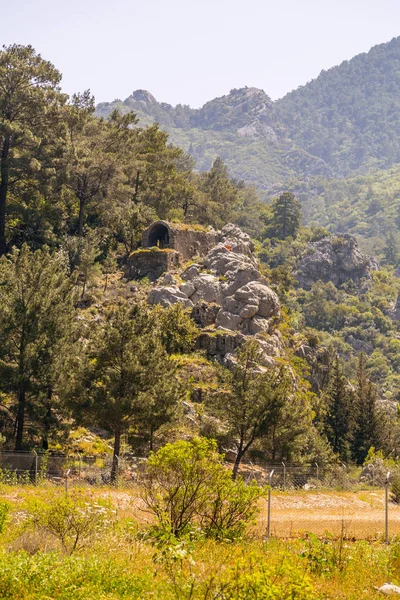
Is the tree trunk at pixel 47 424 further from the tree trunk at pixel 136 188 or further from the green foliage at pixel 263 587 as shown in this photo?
the tree trunk at pixel 136 188

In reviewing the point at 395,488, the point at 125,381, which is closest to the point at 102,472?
the point at 125,381

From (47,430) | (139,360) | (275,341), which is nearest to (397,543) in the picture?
(139,360)

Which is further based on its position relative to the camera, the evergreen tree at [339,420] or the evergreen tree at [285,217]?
Answer: the evergreen tree at [285,217]

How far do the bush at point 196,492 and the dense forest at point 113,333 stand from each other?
10.5 meters

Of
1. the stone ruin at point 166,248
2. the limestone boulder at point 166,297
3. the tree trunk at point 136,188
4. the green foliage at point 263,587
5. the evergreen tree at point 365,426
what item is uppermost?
the tree trunk at point 136,188

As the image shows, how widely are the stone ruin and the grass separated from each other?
28.1 m

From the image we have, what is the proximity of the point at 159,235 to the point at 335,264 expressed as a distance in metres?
74.7

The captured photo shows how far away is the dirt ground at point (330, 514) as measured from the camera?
16562 millimetres

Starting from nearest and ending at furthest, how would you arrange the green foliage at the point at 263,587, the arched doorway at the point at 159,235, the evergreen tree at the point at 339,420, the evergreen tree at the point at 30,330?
the green foliage at the point at 263,587
the evergreen tree at the point at 30,330
the evergreen tree at the point at 339,420
the arched doorway at the point at 159,235

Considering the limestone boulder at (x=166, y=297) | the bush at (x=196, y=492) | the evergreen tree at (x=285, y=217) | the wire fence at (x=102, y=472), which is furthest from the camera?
the evergreen tree at (x=285, y=217)

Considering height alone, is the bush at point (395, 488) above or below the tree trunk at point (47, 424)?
below

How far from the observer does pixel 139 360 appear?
83.0 feet

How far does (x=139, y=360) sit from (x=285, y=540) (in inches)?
463

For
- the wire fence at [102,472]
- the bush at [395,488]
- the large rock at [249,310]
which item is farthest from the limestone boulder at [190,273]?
the bush at [395,488]
